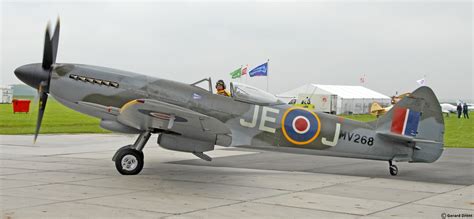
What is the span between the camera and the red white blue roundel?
1040cm

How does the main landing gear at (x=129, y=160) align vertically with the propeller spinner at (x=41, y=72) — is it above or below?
below

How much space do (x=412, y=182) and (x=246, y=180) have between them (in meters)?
2.98

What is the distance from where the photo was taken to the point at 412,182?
9.93 meters

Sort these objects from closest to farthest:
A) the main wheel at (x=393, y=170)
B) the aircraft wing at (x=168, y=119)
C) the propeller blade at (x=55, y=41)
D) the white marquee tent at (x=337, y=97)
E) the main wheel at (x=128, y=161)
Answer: the aircraft wing at (x=168, y=119) < the main wheel at (x=128, y=161) < the propeller blade at (x=55, y=41) < the main wheel at (x=393, y=170) < the white marquee tent at (x=337, y=97)

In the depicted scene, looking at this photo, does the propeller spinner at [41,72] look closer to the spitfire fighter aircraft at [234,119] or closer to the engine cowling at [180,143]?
the spitfire fighter aircraft at [234,119]

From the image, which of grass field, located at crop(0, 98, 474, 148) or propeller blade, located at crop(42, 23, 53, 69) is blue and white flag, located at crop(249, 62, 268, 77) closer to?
grass field, located at crop(0, 98, 474, 148)

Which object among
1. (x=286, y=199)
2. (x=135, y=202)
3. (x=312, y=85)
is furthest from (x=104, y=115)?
(x=312, y=85)

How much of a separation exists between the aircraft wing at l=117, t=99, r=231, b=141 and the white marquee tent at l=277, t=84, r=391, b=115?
148ft

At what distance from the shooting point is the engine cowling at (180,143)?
9.87 meters

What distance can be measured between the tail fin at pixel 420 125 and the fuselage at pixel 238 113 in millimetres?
243

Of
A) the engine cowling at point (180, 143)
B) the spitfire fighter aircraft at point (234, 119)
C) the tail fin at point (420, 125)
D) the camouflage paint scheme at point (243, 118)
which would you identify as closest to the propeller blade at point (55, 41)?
the spitfire fighter aircraft at point (234, 119)

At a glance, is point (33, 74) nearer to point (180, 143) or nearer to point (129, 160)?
point (129, 160)

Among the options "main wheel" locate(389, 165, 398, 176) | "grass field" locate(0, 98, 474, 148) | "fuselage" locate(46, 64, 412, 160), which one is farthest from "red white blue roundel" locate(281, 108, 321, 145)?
"grass field" locate(0, 98, 474, 148)

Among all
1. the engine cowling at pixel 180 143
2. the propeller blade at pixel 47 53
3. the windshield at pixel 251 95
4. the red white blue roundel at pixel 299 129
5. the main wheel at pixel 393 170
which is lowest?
the main wheel at pixel 393 170
